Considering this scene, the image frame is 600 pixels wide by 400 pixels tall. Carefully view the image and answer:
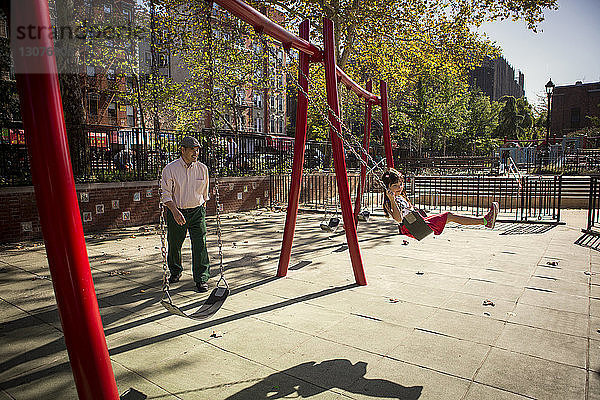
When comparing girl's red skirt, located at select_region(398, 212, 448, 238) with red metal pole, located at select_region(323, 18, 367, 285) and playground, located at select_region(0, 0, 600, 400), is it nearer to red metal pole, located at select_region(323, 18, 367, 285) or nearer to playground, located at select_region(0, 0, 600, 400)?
playground, located at select_region(0, 0, 600, 400)

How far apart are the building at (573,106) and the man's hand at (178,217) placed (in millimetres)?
63274

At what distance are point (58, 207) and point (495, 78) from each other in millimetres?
113560

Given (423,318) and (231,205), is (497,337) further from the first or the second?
(231,205)

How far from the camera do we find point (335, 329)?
4344 millimetres

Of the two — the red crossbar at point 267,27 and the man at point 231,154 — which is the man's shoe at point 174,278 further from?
the man at point 231,154

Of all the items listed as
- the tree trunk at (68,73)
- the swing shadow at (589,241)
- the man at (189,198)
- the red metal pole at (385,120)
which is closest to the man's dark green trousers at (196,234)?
the man at (189,198)

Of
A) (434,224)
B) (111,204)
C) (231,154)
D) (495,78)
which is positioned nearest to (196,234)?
(434,224)

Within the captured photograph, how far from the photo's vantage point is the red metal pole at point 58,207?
2.09m

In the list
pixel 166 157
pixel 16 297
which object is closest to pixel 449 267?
pixel 16 297

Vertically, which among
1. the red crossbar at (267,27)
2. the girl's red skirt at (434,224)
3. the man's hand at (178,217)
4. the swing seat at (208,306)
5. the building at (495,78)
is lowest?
the swing seat at (208,306)

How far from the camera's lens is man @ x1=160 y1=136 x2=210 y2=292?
538cm

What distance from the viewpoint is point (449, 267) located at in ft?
22.6

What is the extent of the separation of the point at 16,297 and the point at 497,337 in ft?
18.5

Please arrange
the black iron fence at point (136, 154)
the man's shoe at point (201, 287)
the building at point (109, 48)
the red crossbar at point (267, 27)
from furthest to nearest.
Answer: the building at point (109, 48) < the black iron fence at point (136, 154) < the man's shoe at point (201, 287) < the red crossbar at point (267, 27)
